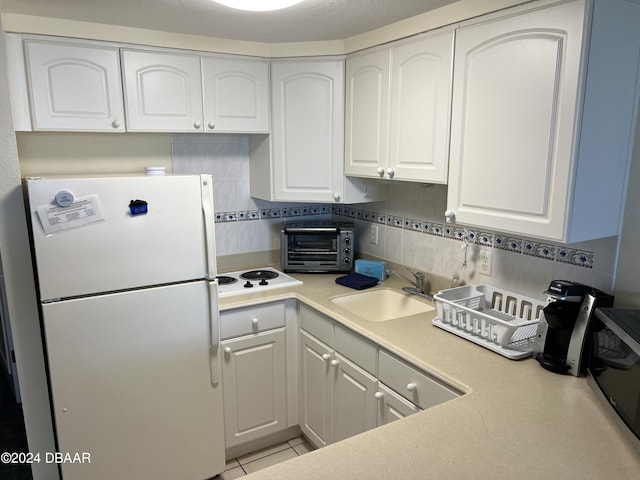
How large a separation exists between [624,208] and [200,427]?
6.71 feet

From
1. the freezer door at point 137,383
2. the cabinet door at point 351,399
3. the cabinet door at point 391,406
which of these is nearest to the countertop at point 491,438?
the cabinet door at point 391,406

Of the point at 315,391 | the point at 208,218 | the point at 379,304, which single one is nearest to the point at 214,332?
the point at 208,218

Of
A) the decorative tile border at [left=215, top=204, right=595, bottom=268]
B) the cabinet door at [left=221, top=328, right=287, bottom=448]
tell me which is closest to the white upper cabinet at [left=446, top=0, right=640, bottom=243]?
the decorative tile border at [left=215, top=204, right=595, bottom=268]

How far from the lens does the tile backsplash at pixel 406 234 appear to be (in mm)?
1878

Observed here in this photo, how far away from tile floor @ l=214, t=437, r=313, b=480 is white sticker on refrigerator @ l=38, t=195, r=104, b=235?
147 cm

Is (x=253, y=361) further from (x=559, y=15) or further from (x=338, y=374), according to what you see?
(x=559, y=15)

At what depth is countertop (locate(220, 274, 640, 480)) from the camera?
1126 mm

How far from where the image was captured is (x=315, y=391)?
2459 mm

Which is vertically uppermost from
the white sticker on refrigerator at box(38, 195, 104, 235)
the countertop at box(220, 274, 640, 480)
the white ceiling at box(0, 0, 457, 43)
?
the white ceiling at box(0, 0, 457, 43)

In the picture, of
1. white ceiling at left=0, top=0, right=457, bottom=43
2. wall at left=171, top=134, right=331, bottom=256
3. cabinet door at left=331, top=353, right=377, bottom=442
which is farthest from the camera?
wall at left=171, top=134, right=331, bottom=256

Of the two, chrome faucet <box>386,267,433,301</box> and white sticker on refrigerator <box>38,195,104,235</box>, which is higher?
white sticker on refrigerator <box>38,195,104,235</box>

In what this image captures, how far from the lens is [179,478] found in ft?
7.40

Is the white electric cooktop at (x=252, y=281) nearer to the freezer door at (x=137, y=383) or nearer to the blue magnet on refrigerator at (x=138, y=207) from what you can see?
the freezer door at (x=137, y=383)

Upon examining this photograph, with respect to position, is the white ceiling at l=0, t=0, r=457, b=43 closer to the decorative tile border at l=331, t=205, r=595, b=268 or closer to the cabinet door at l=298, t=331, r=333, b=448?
the decorative tile border at l=331, t=205, r=595, b=268
